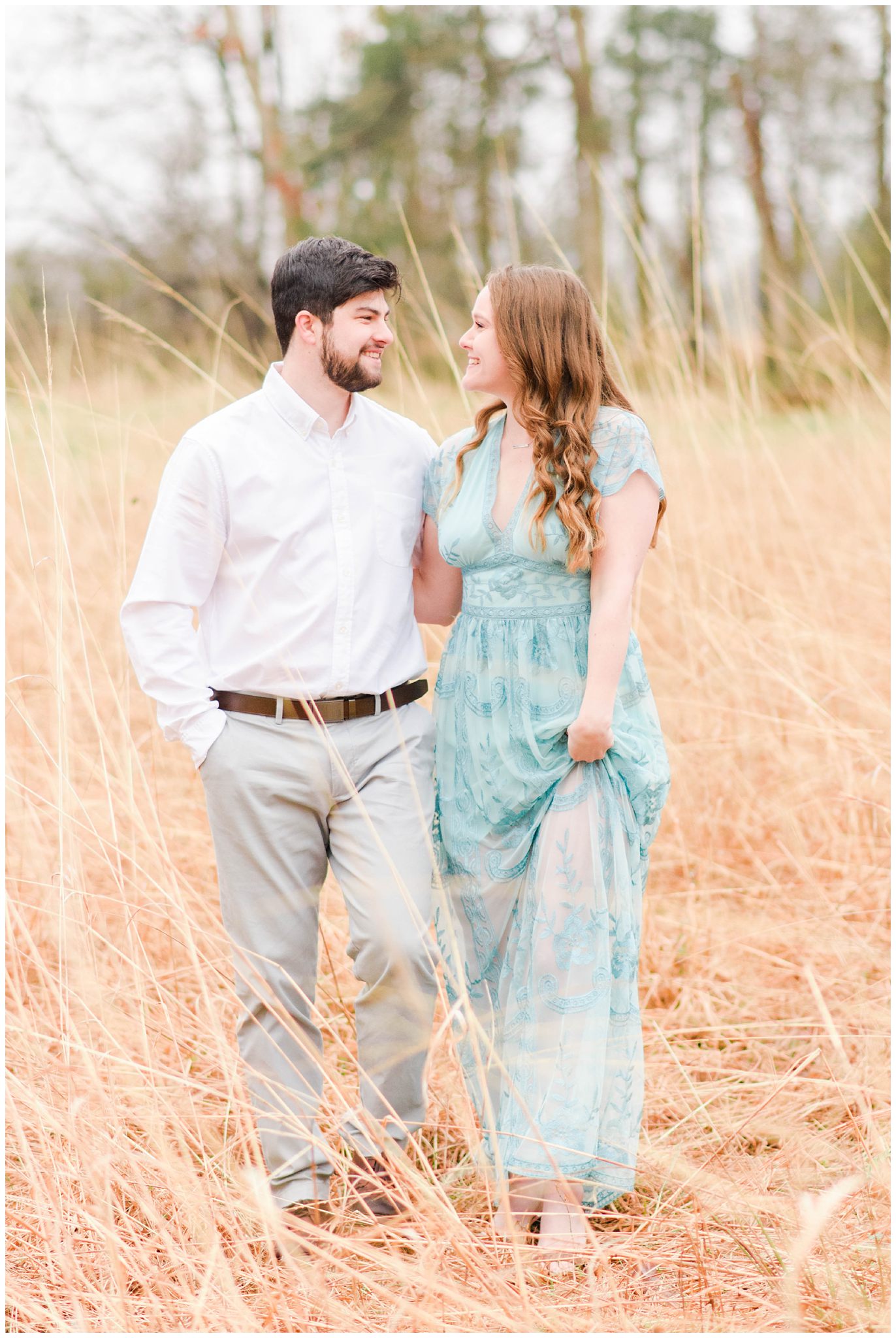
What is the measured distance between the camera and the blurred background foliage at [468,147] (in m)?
10.5

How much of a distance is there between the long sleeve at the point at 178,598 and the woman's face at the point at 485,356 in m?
0.55

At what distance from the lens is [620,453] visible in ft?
7.71

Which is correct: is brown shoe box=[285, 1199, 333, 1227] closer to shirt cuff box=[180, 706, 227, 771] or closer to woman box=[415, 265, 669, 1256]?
woman box=[415, 265, 669, 1256]

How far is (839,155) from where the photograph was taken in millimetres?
13625

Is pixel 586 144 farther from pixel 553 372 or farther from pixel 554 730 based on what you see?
pixel 554 730

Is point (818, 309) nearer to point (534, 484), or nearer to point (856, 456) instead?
point (856, 456)

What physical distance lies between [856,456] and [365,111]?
850cm

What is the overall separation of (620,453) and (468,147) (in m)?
10.9

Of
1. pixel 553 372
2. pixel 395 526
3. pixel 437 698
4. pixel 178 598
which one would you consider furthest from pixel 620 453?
pixel 178 598

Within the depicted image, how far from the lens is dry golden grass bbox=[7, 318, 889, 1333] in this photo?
1925 mm

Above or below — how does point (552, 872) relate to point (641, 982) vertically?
above

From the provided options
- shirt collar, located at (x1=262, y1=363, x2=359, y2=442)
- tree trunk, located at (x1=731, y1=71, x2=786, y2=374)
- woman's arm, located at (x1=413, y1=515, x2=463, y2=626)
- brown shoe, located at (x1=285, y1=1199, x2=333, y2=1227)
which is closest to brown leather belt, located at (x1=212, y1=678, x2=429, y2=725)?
woman's arm, located at (x1=413, y1=515, x2=463, y2=626)

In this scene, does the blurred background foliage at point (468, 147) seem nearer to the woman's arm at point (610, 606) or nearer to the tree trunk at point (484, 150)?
the tree trunk at point (484, 150)

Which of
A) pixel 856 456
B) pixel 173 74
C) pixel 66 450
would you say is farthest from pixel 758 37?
pixel 66 450
